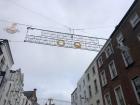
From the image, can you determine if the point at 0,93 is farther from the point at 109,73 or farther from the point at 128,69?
the point at 128,69

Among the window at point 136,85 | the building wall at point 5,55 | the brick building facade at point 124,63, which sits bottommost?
the window at point 136,85

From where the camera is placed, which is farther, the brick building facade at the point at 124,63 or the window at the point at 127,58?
the window at the point at 127,58

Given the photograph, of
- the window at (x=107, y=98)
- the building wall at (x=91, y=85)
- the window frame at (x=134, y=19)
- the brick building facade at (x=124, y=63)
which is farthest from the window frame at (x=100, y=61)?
the window frame at (x=134, y=19)

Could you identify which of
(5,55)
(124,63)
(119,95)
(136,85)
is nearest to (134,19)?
(124,63)

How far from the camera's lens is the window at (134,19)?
16.5 metres

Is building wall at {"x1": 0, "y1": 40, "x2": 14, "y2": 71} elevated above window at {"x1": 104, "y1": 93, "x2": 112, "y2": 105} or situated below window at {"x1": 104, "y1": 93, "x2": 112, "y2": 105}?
above

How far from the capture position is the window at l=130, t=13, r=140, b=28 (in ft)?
54.0

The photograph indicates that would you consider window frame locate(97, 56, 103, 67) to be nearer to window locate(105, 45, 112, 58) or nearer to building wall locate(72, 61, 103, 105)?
building wall locate(72, 61, 103, 105)

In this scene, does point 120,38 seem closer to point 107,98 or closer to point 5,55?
point 107,98

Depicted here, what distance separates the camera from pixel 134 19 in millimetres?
17172

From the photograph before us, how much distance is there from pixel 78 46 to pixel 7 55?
62.8 feet

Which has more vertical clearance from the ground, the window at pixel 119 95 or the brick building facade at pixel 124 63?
the brick building facade at pixel 124 63

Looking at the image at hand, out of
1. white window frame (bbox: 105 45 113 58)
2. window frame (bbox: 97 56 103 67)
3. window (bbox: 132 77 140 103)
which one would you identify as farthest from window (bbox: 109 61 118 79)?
window (bbox: 132 77 140 103)

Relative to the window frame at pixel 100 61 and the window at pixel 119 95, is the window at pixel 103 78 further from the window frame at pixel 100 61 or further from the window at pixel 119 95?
the window at pixel 119 95
